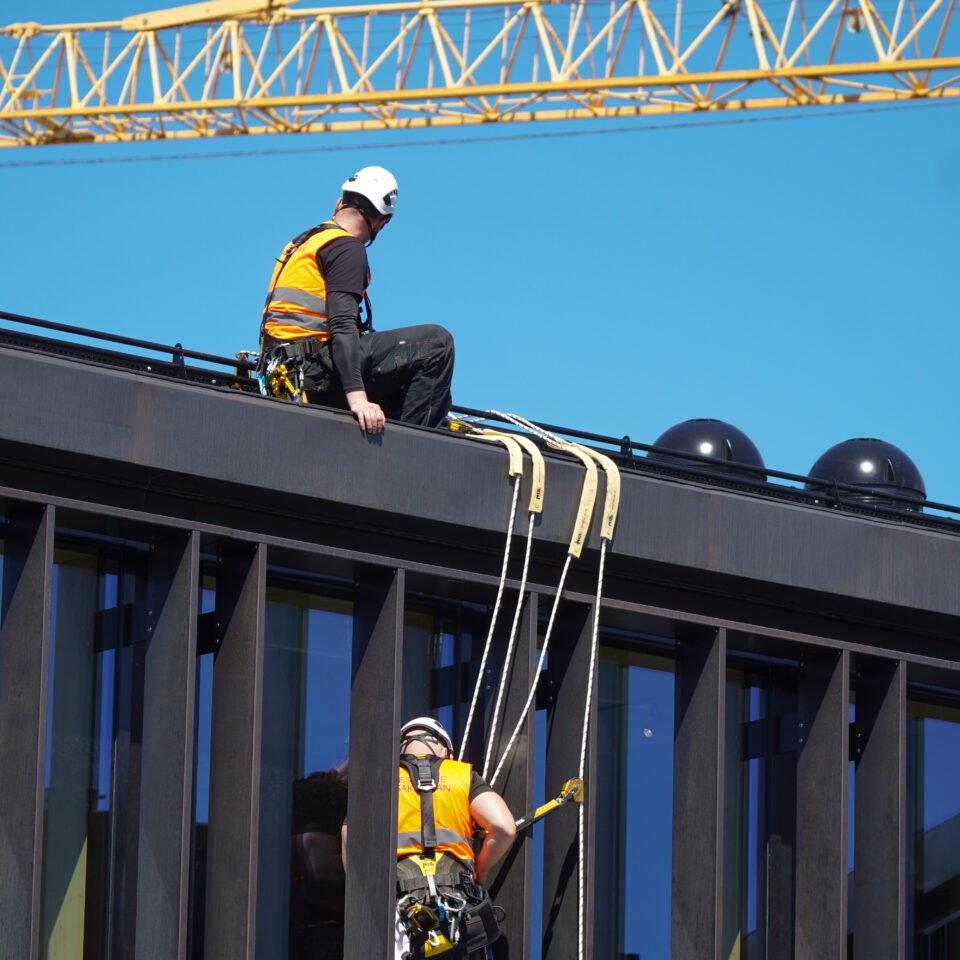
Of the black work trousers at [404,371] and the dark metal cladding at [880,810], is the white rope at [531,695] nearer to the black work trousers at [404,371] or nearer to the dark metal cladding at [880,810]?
the black work trousers at [404,371]

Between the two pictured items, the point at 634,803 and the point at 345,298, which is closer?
the point at 345,298

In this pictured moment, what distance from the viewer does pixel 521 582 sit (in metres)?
11.8

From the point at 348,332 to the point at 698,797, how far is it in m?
3.87

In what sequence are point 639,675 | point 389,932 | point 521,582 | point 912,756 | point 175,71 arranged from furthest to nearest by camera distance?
point 175,71, point 912,756, point 639,675, point 521,582, point 389,932

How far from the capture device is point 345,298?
1109 centimetres

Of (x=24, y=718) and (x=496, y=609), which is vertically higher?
(x=496, y=609)

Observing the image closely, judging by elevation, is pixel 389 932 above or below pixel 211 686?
below

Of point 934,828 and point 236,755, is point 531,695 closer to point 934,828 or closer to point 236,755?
point 236,755

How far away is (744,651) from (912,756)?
162 centimetres

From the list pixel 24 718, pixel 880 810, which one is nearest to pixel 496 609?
pixel 24 718

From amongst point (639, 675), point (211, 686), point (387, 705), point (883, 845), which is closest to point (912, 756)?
point (883, 845)

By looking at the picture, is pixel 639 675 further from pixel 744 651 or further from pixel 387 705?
pixel 387 705

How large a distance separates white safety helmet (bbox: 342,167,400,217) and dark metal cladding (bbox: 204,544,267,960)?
2252mm

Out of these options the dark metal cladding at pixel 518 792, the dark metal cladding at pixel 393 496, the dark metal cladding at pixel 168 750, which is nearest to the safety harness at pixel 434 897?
the dark metal cladding at pixel 518 792
